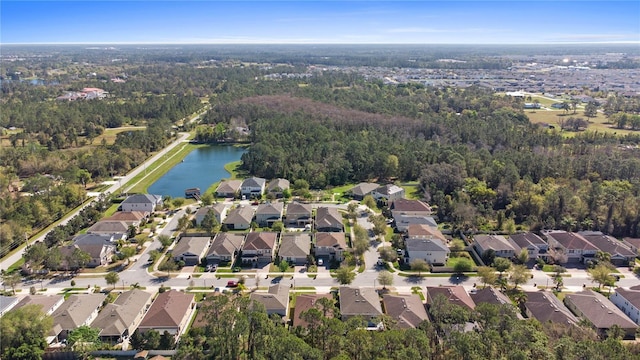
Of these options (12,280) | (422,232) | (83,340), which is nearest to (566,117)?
(422,232)

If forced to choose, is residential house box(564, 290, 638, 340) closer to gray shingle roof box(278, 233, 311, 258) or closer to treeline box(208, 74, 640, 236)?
treeline box(208, 74, 640, 236)

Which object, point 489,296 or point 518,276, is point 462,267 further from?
point 489,296

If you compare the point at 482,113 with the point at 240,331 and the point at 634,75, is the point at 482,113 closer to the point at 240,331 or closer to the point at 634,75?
the point at 240,331

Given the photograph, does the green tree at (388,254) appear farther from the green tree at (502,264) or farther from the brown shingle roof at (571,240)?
the brown shingle roof at (571,240)

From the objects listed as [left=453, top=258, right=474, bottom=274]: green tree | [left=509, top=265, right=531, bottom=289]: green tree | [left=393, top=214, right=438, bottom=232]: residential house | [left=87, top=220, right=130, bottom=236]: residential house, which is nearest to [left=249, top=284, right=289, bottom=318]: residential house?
[left=453, top=258, right=474, bottom=274]: green tree

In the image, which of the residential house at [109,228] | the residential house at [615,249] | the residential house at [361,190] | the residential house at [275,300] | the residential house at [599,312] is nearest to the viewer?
the residential house at [599,312]

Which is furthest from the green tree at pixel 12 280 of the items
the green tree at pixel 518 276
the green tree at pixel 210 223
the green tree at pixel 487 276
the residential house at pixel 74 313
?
the green tree at pixel 518 276
